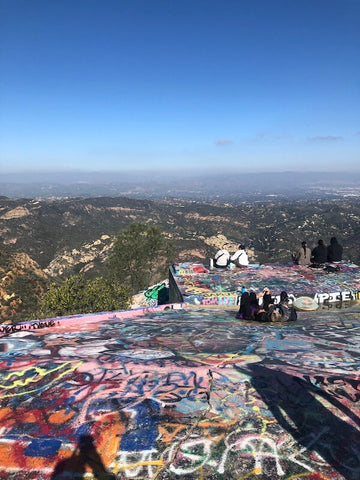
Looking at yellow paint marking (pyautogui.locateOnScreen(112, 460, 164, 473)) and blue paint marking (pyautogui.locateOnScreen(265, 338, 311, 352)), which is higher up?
yellow paint marking (pyautogui.locateOnScreen(112, 460, 164, 473))

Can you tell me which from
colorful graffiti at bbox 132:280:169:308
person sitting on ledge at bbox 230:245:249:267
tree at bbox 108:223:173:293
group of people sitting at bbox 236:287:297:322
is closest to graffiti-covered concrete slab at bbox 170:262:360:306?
person sitting on ledge at bbox 230:245:249:267

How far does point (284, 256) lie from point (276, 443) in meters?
112

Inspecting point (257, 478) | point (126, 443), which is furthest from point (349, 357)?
point (126, 443)

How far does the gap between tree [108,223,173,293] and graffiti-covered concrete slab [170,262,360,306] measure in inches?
626

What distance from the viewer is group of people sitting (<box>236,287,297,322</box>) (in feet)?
44.6

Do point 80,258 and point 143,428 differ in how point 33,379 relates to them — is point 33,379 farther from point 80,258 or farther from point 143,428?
point 80,258

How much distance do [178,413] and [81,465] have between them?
171 centimetres

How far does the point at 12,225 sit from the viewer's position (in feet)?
357

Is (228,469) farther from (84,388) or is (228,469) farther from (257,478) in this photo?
(84,388)

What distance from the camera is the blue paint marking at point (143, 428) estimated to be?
4617mm

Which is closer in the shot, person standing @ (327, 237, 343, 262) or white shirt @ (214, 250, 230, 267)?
white shirt @ (214, 250, 230, 267)

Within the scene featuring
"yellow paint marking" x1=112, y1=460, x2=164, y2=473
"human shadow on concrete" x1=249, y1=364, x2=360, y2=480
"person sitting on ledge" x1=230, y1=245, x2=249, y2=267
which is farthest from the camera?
"person sitting on ledge" x1=230, y1=245, x2=249, y2=267

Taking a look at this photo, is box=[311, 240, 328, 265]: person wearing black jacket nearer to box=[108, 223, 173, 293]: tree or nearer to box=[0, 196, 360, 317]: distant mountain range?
box=[108, 223, 173, 293]: tree

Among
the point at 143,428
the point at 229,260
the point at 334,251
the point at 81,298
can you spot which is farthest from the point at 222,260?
the point at 143,428
